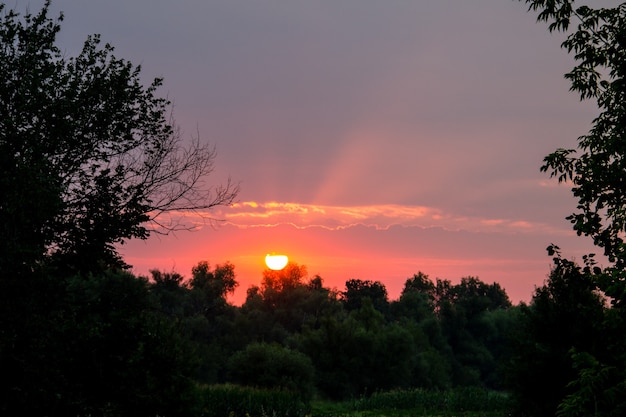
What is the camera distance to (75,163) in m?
19.1

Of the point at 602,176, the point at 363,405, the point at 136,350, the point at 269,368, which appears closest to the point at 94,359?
the point at 136,350

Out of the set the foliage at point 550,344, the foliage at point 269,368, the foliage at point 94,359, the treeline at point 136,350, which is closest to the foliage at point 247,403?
the treeline at point 136,350

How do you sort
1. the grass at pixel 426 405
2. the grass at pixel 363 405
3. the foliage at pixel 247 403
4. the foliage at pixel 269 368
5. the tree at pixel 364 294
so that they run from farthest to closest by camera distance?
the tree at pixel 364 294 → the foliage at pixel 269 368 → the grass at pixel 426 405 → the grass at pixel 363 405 → the foliage at pixel 247 403

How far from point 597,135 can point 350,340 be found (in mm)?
49044

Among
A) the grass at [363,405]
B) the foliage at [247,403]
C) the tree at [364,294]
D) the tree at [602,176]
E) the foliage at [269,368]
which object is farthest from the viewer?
the tree at [364,294]

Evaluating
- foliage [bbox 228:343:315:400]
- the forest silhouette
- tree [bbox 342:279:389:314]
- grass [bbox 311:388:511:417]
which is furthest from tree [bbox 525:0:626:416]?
tree [bbox 342:279:389:314]

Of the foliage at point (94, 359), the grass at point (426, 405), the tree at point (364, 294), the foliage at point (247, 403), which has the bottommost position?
the grass at point (426, 405)

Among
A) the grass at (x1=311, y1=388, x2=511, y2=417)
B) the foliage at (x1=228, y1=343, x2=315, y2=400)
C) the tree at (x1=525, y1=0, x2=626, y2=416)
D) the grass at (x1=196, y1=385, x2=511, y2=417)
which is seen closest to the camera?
the tree at (x1=525, y1=0, x2=626, y2=416)

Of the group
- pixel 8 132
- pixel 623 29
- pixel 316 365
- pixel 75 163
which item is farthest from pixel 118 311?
pixel 316 365

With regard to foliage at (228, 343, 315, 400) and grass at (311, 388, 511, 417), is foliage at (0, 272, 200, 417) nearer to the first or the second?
grass at (311, 388, 511, 417)

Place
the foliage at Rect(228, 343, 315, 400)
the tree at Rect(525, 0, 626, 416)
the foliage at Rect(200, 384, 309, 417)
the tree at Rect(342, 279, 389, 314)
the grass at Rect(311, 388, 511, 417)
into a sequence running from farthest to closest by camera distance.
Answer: the tree at Rect(342, 279, 389, 314), the foliage at Rect(228, 343, 315, 400), the grass at Rect(311, 388, 511, 417), the foliage at Rect(200, 384, 309, 417), the tree at Rect(525, 0, 626, 416)

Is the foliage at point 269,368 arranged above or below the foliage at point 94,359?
below

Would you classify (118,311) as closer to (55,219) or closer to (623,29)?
(55,219)

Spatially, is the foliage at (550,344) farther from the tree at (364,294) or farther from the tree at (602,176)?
the tree at (364,294)
